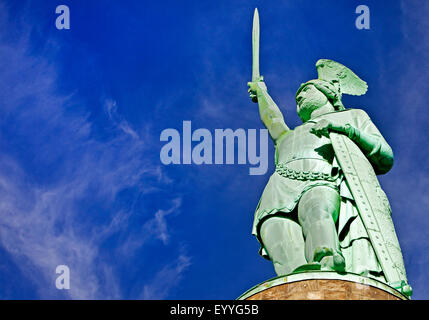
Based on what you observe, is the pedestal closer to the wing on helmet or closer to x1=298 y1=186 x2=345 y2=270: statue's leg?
x1=298 y1=186 x2=345 y2=270: statue's leg

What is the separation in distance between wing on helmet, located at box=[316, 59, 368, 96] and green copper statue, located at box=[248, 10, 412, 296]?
67 cm

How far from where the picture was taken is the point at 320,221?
45.9 feet

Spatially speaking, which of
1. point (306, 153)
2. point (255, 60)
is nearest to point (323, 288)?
point (306, 153)

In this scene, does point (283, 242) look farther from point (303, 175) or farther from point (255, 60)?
point (255, 60)

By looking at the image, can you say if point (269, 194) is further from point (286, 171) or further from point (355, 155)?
point (355, 155)

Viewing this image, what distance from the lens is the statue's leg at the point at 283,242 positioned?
46.0 feet

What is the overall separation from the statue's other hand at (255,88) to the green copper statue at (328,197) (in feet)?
3.87

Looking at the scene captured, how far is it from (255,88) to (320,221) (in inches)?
199

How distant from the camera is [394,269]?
13430mm

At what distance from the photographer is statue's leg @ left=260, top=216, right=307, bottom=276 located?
14.0m

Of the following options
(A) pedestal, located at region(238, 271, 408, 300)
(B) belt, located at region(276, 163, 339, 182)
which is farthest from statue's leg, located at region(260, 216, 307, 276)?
(A) pedestal, located at region(238, 271, 408, 300)

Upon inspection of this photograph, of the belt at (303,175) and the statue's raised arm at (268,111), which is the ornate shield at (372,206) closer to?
the belt at (303,175)

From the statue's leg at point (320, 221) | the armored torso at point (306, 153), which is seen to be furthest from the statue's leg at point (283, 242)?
the armored torso at point (306, 153)
